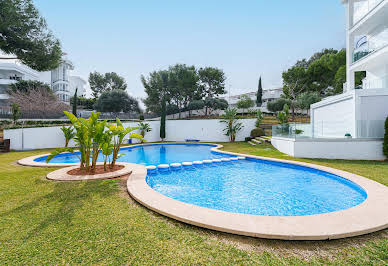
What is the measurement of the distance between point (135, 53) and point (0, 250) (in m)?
18.7

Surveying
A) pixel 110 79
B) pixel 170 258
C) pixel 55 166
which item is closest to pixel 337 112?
pixel 170 258

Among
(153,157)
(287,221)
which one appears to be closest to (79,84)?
(153,157)

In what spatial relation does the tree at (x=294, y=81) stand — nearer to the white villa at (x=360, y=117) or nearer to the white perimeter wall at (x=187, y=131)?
the white perimeter wall at (x=187, y=131)

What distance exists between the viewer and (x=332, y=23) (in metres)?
17.1

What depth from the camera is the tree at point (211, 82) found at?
119 feet

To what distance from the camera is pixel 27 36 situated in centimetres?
1179

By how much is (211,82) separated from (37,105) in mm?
27363

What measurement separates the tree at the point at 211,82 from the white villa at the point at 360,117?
80.0ft

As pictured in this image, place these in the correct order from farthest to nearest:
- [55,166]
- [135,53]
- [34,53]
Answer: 1. [135,53]
2. [34,53]
3. [55,166]

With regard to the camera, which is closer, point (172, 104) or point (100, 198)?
point (100, 198)

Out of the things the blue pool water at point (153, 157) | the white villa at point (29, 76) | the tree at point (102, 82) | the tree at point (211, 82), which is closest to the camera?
the blue pool water at point (153, 157)

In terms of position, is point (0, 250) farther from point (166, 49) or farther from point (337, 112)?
point (166, 49)

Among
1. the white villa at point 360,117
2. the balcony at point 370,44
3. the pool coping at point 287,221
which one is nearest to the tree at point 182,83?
the white villa at point 360,117

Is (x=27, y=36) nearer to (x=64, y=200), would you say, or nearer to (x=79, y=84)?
(x=64, y=200)
